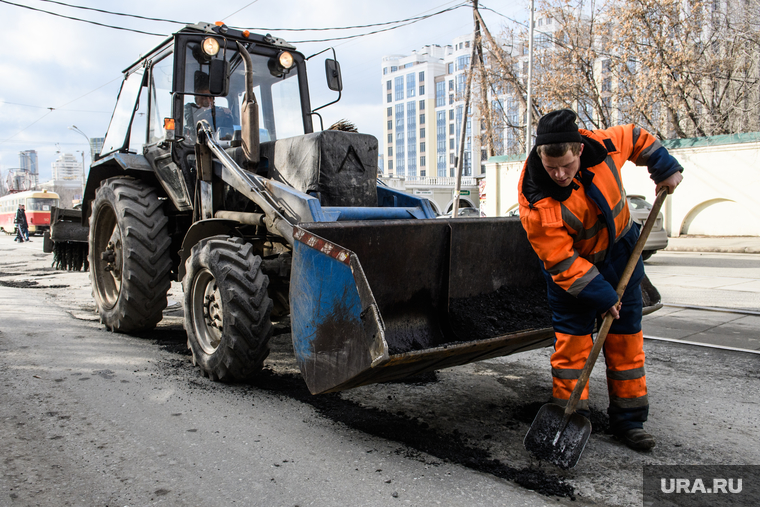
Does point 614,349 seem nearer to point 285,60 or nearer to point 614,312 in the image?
point 614,312

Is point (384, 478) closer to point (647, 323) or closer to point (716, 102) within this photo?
point (647, 323)

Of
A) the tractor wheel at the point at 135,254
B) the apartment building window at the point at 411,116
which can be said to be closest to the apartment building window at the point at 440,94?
the apartment building window at the point at 411,116

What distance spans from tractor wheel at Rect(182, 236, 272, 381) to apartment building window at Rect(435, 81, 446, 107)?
109330mm

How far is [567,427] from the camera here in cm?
288

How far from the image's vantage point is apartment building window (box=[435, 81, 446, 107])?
109762 millimetres

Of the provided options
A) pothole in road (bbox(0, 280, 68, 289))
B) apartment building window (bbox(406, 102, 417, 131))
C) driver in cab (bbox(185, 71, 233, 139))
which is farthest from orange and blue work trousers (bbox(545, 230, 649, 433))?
apartment building window (bbox(406, 102, 417, 131))

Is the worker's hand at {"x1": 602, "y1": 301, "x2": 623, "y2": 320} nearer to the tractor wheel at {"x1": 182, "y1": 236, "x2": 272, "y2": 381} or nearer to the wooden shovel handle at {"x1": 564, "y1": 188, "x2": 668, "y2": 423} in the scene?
the wooden shovel handle at {"x1": 564, "y1": 188, "x2": 668, "y2": 423}

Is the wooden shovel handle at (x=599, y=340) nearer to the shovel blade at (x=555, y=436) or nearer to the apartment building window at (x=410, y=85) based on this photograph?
the shovel blade at (x=555, y=436)

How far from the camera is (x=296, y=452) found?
2.96m

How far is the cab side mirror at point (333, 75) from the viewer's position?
554 centimetres

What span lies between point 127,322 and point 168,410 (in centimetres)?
215

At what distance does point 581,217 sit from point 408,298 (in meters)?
1.31

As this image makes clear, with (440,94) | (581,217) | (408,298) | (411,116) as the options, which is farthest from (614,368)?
(411,116)

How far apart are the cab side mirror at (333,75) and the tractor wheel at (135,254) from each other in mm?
2010
